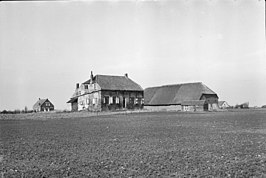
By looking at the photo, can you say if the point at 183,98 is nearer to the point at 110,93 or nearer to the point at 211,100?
the point at 211,100

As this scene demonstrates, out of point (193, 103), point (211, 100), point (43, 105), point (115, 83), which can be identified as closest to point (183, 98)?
point (193, 103)

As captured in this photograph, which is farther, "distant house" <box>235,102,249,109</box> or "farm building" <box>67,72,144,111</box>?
"distant house" <box>235,102,249,109</box>

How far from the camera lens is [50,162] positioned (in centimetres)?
1032

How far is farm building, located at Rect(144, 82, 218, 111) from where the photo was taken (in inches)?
2679

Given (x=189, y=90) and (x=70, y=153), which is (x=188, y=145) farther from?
(x=189, y=90)

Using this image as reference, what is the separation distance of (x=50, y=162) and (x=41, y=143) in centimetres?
494

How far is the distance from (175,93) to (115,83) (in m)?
20.4

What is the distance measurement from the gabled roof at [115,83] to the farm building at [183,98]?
12573 mm

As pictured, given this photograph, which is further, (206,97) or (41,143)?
(206,97)

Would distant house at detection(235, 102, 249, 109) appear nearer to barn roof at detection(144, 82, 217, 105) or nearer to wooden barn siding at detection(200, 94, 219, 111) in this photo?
wooden barn siding at detection(200, 94, 219, 111)

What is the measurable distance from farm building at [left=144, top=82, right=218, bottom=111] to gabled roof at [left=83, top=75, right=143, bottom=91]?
12.6 m

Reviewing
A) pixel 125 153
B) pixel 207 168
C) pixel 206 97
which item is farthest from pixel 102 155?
pixel 206 97

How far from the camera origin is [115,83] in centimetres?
6350

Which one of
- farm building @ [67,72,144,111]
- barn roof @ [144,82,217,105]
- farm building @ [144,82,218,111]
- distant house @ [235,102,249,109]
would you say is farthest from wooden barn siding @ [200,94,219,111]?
distant house @ [235,102,249,109]
